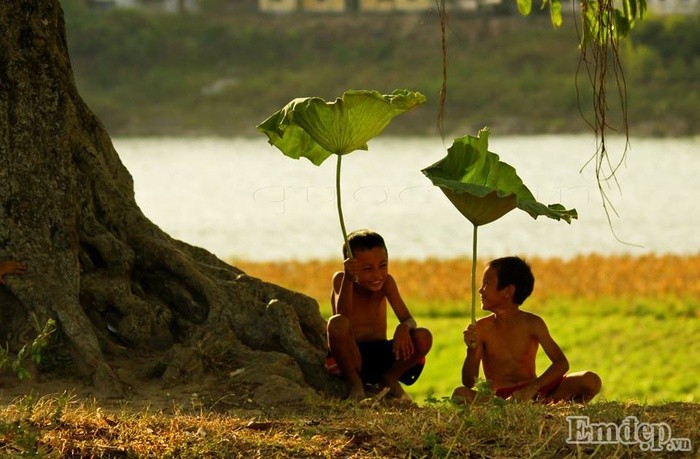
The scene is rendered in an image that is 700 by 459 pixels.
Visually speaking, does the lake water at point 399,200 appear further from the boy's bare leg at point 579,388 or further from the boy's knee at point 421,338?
the boy's knee at point 421,338

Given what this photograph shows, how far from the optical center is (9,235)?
5.79 m

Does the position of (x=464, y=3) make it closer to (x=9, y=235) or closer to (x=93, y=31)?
(x=93, y=31)

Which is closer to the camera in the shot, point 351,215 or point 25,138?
point 25,138

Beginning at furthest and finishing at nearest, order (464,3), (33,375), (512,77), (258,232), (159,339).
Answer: (512,77) < (464,3) < (258,232) < (159,339) < (33,375)

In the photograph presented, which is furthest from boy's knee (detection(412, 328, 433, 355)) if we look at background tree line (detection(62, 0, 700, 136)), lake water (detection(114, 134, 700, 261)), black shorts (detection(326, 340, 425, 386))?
background tree line (detection(62, 0, 700, 136))

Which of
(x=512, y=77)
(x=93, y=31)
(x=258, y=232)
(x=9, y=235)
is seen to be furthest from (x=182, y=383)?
(x=93, y=31)

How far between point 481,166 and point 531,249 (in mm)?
17874

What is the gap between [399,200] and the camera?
25062 millimetres

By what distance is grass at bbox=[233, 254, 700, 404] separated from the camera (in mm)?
10859

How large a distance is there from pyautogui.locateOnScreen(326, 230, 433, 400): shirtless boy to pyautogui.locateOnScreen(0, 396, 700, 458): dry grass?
37.3 inches

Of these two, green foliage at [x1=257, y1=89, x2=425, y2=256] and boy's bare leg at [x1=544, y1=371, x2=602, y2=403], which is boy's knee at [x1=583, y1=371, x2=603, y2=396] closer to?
boy's bare leg at [x1=544, y1=371, x2=602, y2=403]

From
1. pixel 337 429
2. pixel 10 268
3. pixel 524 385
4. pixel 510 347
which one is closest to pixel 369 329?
pixel 510 347

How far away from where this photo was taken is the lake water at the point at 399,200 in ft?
81.3

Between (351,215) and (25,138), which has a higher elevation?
(25,138)
